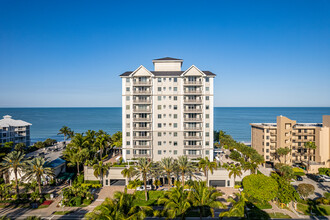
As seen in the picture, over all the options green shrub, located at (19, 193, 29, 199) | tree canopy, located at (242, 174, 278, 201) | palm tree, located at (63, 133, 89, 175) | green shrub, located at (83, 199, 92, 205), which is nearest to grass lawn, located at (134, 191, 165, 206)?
green shrub, located at (83, 199, 92, 205)

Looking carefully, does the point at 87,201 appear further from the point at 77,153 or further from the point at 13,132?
the point at 13,132

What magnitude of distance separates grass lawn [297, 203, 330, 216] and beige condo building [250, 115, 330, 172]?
1084 inches

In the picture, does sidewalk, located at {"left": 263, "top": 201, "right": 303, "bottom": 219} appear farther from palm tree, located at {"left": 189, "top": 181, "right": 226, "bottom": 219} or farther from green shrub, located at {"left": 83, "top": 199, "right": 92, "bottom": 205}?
green shrub, located at {"left": 83, "top": 199, "right": 92, "bottom": 205}

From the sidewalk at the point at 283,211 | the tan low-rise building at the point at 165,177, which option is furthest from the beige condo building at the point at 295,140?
the sidewalk at the point at 283,211

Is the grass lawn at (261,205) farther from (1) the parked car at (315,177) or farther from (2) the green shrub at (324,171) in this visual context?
(2) the green shrub at (324,171)

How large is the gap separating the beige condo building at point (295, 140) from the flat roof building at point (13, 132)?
99.0 metres

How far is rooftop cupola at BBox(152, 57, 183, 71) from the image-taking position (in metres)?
61.9

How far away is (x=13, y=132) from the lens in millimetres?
87625

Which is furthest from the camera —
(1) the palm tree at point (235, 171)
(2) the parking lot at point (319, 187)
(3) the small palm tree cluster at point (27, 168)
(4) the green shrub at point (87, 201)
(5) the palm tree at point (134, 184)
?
(1) the palm tree at point (235, 171)

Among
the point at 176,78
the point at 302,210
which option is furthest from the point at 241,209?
the point at 176,78

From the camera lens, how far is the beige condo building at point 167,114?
56281mm

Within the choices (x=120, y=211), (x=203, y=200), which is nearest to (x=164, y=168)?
(x=203, y=200)

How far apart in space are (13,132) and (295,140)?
367 feet

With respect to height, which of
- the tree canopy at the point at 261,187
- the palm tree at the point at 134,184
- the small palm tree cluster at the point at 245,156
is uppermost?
the small palm tree cluster at the point at 245,156
